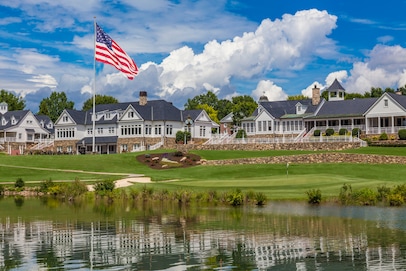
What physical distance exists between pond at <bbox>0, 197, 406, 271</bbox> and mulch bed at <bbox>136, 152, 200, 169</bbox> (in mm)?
35284

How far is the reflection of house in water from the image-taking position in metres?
18.8

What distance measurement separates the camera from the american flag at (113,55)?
58.6 meters

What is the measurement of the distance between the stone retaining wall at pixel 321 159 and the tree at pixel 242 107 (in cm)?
4036

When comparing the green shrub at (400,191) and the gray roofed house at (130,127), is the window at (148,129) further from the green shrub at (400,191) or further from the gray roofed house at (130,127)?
the green shrub at (400,191)


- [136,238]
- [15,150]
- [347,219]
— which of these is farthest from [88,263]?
[15,150]

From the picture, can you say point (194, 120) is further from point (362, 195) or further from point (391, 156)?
point (362, 195)

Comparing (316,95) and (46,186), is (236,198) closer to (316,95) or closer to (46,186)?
(46,186)

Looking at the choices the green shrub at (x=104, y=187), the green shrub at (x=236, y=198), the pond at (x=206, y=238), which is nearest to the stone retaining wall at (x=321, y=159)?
the green shrub at (x=104, y=187)

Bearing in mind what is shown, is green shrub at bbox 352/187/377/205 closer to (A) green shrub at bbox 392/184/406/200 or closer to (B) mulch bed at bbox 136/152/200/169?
(A) green shrub at bbox 392/184/406/200

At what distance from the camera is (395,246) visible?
21266 mm

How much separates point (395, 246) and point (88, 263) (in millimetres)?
10826

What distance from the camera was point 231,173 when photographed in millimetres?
61688

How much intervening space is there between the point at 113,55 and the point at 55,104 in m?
103

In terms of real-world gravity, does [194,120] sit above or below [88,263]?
above
